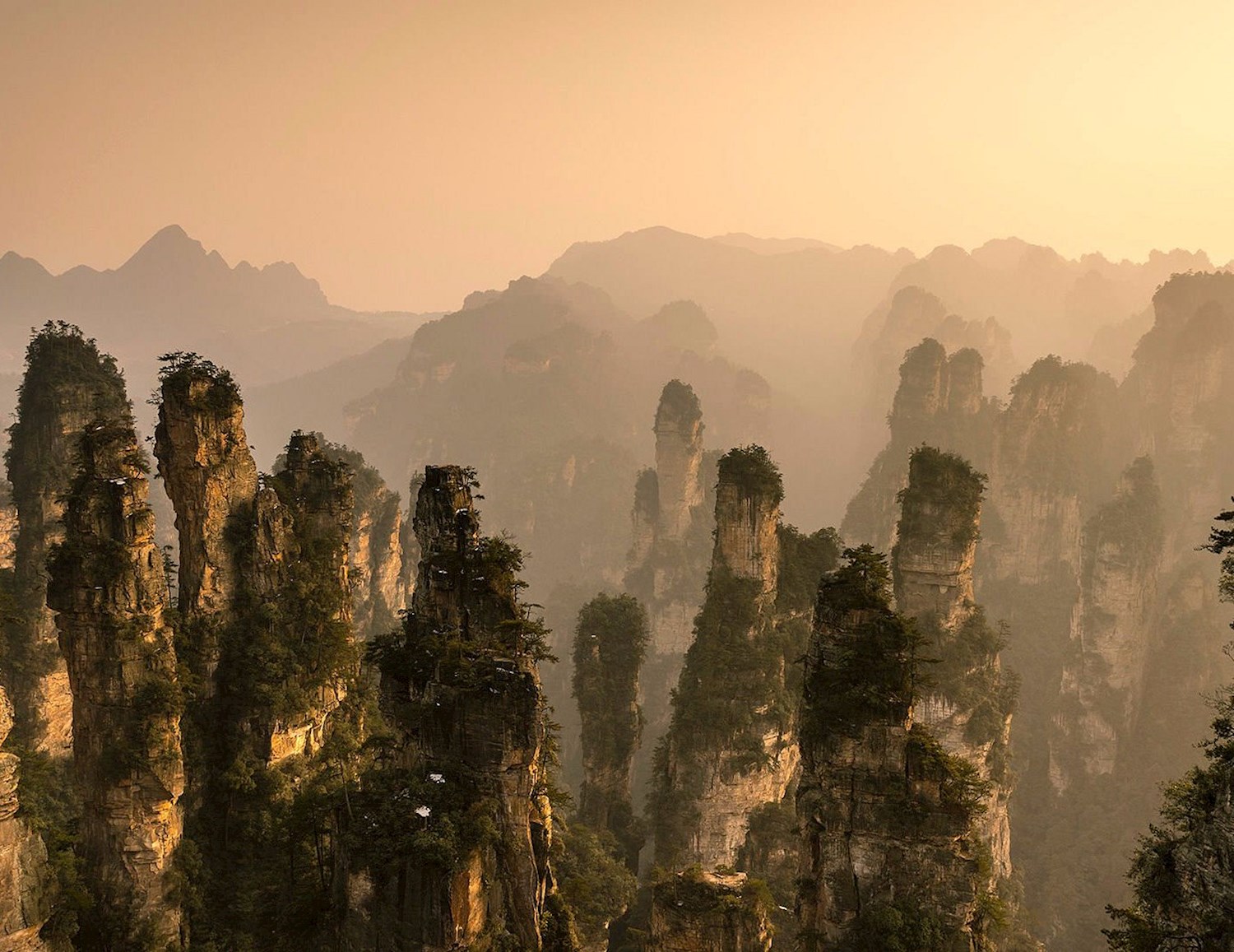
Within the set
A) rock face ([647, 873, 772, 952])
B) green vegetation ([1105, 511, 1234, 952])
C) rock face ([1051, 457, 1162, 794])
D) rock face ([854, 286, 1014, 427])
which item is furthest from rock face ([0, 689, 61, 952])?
rock face ([854, 286, 1014, 427])

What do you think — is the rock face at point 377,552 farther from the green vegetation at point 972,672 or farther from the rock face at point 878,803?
the rock face at point 878,803

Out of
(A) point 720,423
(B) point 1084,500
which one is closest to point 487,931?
(B) point 1084,500

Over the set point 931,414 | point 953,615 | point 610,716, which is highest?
point 931,414

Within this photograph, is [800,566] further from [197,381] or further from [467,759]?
[197,381]

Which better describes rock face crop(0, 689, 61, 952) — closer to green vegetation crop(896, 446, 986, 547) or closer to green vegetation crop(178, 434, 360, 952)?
green vegetation crop(178, 434, 360, 952)

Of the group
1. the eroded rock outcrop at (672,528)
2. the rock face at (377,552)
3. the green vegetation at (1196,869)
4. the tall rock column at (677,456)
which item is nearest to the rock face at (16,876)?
the green vegetation at (1196,869)

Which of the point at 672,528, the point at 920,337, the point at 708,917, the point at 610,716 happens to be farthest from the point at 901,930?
the point at 920,337
